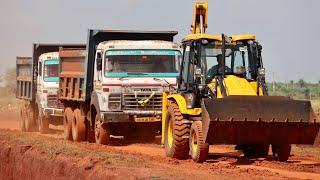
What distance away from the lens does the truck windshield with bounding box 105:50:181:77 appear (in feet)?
66.0

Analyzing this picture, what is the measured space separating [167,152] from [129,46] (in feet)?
16.0

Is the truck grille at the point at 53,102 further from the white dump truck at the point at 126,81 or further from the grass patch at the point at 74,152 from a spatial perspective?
the white dump truck at the point at 126,81

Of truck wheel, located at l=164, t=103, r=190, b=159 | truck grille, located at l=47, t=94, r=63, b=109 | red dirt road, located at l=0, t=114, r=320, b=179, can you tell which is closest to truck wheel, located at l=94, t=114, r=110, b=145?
red dirt road, located at l=0, t=114, r=320, b=179

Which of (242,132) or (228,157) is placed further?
(228,157)

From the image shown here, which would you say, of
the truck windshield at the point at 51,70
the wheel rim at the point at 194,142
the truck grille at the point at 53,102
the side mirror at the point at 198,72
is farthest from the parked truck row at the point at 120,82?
the wheel rim at the point at 194,142

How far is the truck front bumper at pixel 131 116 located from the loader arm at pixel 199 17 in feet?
9.81

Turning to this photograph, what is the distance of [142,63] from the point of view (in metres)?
20.5

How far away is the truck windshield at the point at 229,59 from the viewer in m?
15.1

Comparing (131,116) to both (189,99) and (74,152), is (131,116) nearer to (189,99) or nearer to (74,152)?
(74,152)

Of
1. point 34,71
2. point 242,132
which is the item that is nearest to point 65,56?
point 34,71

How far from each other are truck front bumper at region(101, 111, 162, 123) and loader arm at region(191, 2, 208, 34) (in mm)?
2991

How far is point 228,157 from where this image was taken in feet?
54.1

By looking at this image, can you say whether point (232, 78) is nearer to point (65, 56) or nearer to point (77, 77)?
point (77, 77)

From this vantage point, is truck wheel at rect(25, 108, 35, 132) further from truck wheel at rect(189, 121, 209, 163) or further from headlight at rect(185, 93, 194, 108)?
truck wheel at rect(189, 121, 209, 163)
